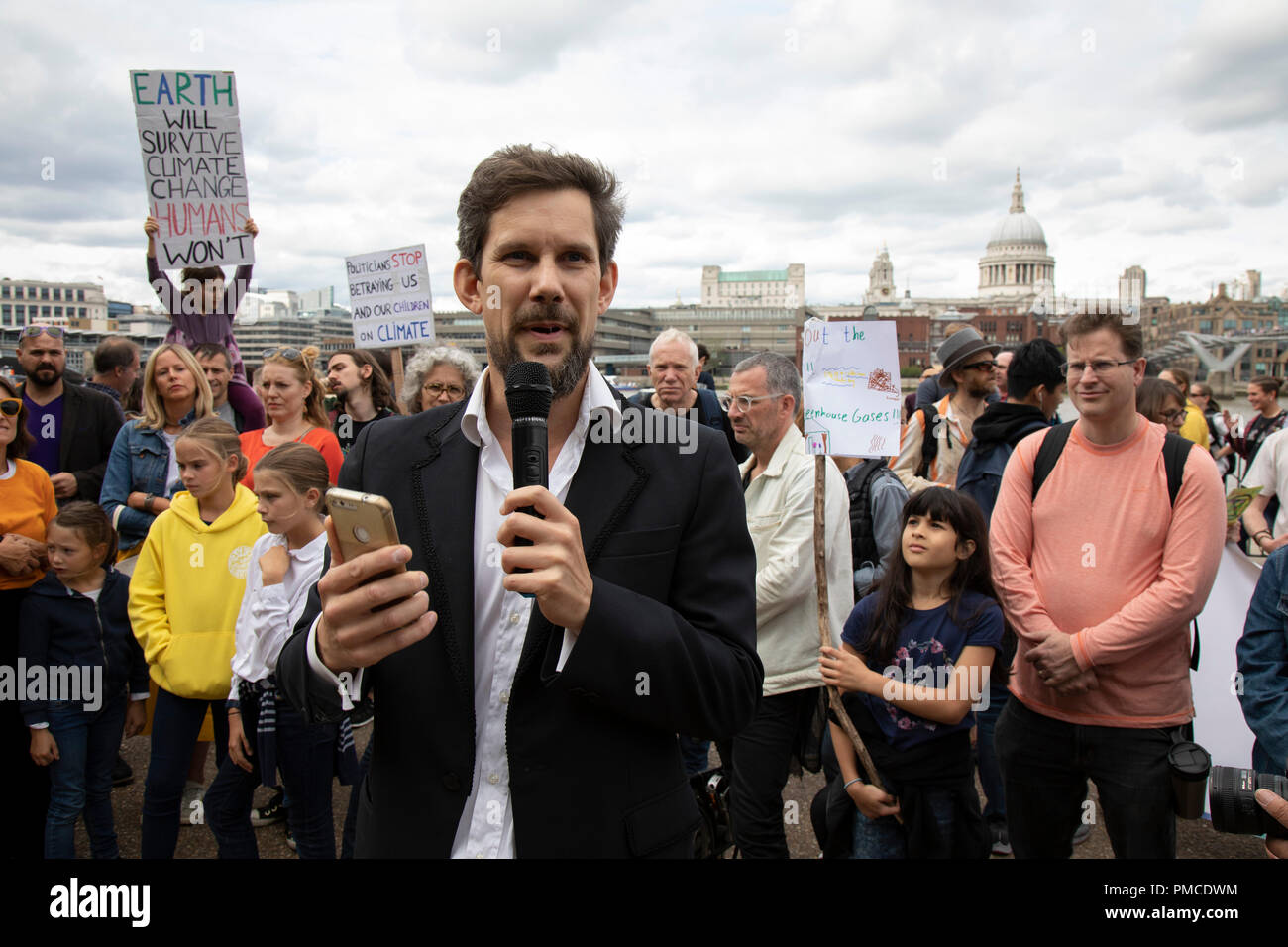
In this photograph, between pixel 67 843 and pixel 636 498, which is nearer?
pixel 636 498

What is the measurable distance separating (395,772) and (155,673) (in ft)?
8.99

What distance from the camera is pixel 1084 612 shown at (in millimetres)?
3223

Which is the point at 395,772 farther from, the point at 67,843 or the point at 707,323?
the point at 707,323

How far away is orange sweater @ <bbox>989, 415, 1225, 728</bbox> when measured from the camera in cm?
305

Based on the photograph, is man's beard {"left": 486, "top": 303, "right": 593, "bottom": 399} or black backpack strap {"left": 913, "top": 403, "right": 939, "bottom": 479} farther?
black backpack strap {"left": 913, "top": 403, "right": 939, "bottom": 479}

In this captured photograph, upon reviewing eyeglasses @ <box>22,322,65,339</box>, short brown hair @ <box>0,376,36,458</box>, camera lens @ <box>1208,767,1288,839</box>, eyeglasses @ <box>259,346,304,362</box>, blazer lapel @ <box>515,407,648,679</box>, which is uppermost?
eyeglasses @ <box>22,322,65,339</box>

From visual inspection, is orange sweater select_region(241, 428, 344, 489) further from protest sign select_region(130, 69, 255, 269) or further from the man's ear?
the man's ear

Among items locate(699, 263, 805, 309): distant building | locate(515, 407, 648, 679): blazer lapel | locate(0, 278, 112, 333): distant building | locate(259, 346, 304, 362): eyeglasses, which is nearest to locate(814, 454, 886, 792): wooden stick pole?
locate(515, 407, 648, 679): blazer lapel

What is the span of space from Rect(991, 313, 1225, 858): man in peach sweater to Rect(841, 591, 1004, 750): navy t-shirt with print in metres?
0.14

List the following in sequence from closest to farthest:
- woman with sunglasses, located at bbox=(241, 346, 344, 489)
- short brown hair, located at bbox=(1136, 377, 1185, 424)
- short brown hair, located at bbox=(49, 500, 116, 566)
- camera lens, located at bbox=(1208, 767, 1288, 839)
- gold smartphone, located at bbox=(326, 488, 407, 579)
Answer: gold smartphone, located at bbox=(326, 488, 407, 579)
camera lens, located at bbox=(1208, 767, 1288, 839)
short brown hair, located at bbox=(49, 500, 116, 566)
woman with sunglasses, located at bbox=(241, 346, 344, 489)
short brown hair, located at bbox=(1136, 377, 1185, 424)
